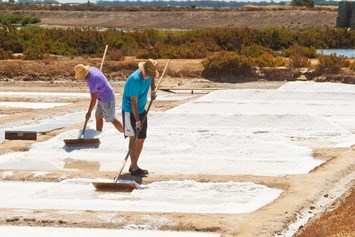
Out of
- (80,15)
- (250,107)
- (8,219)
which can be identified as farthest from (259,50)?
(80,15)

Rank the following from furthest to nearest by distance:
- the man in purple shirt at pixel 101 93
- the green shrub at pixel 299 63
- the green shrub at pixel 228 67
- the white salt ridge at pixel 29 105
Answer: the green shrub at pixel 299 63
the green shrub at pixel 228 67
the white salt ridge at pixel 29 105
the man in purple shirt at pixel 101 93

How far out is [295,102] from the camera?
18.1 m

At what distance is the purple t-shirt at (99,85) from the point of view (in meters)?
13.5

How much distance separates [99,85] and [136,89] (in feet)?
9.02

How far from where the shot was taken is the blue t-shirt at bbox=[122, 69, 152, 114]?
10.9 m

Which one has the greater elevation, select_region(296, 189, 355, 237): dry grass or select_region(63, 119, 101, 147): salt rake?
select_region(296, 189, 355, 237): dry grass

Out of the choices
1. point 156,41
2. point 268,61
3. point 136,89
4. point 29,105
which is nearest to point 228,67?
point 268,61

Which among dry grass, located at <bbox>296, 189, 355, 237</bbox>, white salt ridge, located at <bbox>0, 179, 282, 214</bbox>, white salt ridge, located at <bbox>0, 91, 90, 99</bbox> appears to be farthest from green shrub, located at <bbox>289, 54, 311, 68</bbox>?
dry grass, located at <bbox>296, 189, 355, 237</bbox>

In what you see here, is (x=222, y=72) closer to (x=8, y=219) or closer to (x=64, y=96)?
(x=64, y=96)

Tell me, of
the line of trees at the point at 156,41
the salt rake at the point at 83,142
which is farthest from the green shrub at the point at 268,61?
the salt rake at the point at 83,142

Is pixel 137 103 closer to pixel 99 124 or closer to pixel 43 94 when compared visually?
pixel 99 124

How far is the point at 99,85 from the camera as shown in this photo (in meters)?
13.6

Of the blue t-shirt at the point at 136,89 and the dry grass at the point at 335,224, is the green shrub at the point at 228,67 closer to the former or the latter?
the blue t-shirt at the point at 136,89

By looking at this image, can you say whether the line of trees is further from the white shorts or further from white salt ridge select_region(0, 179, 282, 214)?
white salt ridge select_region(0, 179, 282, 214)
